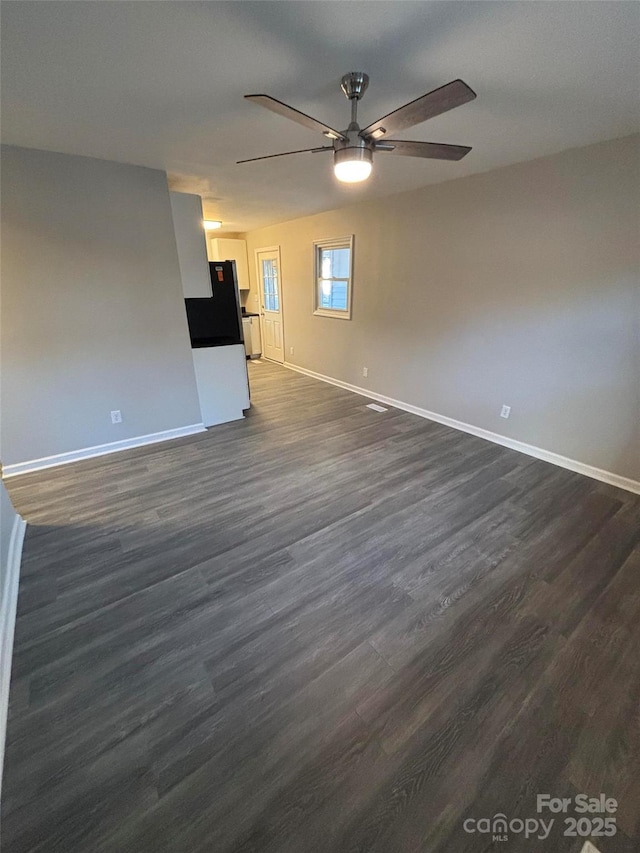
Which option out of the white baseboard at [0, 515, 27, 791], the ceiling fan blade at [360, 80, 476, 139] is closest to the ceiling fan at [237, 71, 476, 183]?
the ceiling fan blade at [360, 80, 476, 139]

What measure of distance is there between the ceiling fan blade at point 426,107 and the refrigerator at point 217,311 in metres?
2.67

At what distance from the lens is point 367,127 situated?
65.5 inches

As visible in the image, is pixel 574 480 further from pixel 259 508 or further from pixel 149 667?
pixel 149 667

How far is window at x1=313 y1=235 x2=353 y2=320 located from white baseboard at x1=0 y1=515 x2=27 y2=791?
14.0 ft

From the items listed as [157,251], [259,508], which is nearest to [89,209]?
[157,251]

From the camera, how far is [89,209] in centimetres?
279

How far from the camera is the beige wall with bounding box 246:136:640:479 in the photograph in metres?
2.51

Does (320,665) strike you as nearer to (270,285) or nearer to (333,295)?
(333,295)

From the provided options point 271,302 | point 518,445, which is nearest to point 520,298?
point 518,445

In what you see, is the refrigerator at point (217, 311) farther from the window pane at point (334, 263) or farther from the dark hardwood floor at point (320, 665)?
the dark hardwood floor at point (320, 665)

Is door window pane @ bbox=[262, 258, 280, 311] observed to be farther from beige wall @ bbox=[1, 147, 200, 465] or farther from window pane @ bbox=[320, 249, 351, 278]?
beige wall @ bbox=[1, 147, 200, 465]

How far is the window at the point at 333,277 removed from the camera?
15.8 feet

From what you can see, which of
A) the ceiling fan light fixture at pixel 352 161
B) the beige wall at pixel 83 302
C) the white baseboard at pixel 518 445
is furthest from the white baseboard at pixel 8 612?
the white baseboard at pixel 518 445

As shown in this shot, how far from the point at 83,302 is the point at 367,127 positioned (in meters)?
2.62
